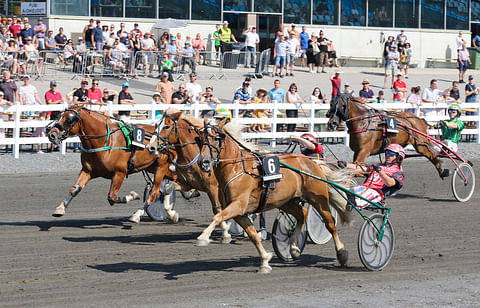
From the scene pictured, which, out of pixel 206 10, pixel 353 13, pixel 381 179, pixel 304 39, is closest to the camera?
pixel 381 179

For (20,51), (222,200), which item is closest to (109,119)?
(222,200)

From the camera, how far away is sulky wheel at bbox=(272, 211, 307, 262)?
9.51 metres

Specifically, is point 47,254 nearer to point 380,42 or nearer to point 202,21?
point 202,21

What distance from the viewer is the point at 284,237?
31.6 feet

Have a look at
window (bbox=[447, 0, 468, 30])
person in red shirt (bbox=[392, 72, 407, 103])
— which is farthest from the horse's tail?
window (bbox=[447, 0, 468, 30])

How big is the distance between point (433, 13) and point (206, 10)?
11.4 m

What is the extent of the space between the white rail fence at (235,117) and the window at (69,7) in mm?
8608

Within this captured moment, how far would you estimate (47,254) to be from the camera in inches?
379

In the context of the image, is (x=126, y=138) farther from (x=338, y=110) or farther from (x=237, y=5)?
(x=237, y=5)

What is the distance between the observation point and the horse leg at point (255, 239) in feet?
28.6

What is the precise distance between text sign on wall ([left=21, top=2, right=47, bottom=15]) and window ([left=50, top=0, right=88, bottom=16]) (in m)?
0.33

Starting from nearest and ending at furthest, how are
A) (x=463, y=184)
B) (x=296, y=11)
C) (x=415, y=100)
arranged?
(x=463, y=184), (x=415, y=100), (x=296, y=11)

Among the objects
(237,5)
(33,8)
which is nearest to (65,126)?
(33,8)

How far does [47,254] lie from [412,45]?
28927mm
